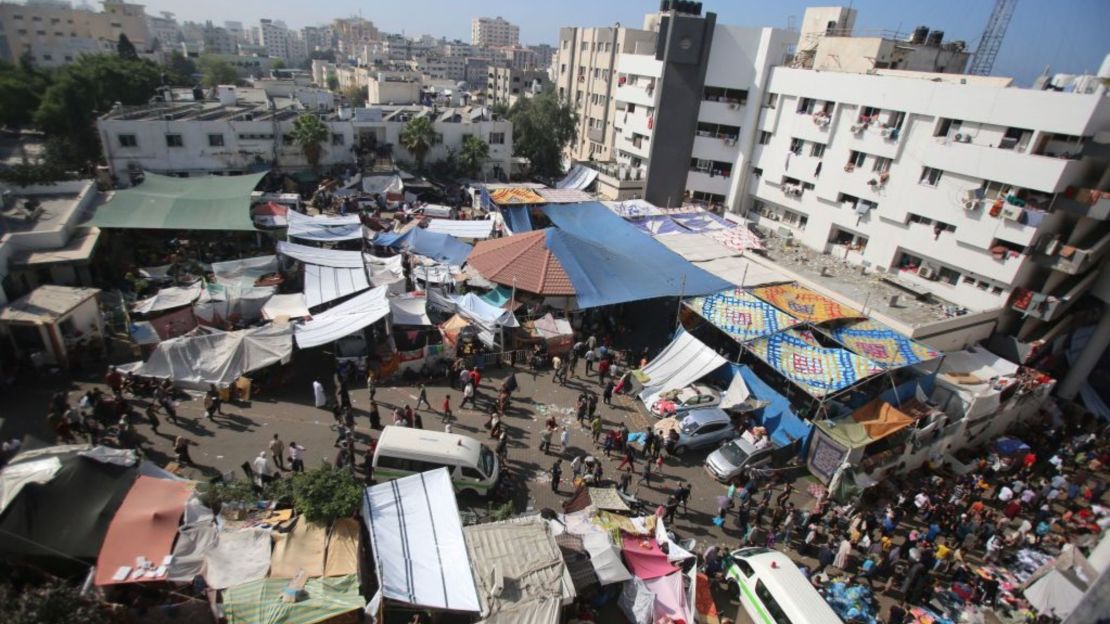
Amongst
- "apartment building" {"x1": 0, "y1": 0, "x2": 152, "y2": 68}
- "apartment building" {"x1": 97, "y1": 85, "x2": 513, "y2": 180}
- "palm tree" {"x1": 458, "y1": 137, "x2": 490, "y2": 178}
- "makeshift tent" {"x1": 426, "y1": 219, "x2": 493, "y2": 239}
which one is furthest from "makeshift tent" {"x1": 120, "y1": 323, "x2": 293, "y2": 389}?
"apartment building" {"x1": 0, "y1": 0, "x2": 152, "y2": 68}

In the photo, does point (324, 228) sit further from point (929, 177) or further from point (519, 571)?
point (929, 177)

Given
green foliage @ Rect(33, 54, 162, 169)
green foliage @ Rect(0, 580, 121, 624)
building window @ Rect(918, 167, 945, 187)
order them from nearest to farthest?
green foliage @ Rect(0, 580, 121, 624)
building window @ Rect(918, 167, 945, 187)
green foliage @ Rect(33, 54, 162, 169)

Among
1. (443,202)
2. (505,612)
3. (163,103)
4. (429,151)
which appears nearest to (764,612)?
(505,612)

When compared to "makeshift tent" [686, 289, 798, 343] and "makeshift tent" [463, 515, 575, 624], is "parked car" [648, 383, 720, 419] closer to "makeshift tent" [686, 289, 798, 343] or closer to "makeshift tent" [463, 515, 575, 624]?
"makeshift tent" [686, 289, 798, 343]

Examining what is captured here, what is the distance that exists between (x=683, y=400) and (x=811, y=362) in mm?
3726

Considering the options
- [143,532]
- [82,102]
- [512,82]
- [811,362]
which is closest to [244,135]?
[82,102]

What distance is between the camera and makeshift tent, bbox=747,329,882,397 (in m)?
14.9

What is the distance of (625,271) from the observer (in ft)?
68.3

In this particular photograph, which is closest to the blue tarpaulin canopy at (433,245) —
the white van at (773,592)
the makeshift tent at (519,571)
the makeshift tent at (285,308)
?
the makeshift tent at (285,308)

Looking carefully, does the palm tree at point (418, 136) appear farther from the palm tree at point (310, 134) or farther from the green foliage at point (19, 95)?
the green foliage at point (19, 95)

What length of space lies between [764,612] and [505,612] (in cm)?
497

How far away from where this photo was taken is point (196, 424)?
46.0ft

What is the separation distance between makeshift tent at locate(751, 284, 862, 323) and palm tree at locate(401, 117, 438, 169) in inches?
981

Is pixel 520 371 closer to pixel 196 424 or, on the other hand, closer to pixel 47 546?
pixel 196 424
